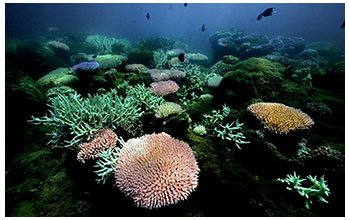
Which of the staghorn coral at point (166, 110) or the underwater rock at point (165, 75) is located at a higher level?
the staghorn coral at point (166, 110)

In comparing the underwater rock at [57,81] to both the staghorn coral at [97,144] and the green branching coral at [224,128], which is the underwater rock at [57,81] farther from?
the green branching coral at [224,128]

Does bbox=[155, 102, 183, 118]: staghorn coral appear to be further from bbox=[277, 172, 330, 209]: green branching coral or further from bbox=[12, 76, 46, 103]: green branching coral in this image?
bbox=[12, 76, 46, 103]: green branching coral

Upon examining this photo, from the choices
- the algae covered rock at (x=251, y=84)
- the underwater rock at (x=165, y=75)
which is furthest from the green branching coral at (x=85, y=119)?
the underwater rock at (x=165, y=75)

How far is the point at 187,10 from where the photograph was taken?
106 metres

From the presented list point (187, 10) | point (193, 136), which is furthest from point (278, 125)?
point (187, 10)

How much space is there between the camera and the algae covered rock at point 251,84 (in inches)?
140

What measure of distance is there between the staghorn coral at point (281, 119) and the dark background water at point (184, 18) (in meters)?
35.7

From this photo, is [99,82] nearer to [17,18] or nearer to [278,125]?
[278,125]

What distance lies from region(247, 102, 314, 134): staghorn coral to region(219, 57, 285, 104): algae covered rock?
78cm

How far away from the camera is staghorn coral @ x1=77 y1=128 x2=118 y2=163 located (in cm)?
242

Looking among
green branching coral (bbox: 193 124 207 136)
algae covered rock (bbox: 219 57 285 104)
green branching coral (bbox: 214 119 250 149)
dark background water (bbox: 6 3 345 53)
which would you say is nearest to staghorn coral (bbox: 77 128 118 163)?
green branching coral (bbox: 193 124 207 136)

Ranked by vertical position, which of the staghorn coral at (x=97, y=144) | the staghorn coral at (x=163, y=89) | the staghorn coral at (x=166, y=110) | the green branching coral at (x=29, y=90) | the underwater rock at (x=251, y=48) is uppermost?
the green branching coral at (x=29, y=90)

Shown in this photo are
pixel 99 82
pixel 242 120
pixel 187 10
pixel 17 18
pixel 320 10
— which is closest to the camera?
pixel 242 120
